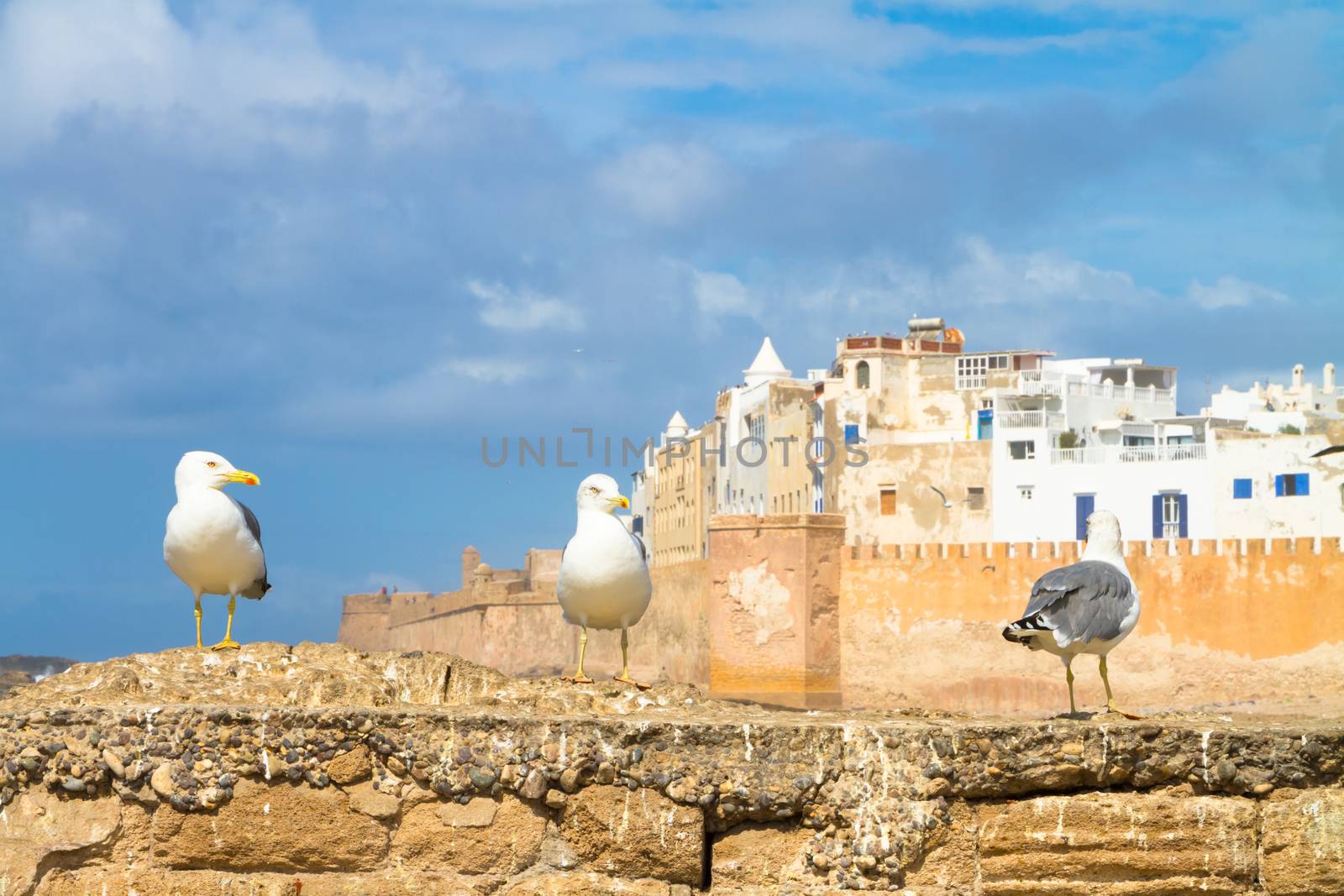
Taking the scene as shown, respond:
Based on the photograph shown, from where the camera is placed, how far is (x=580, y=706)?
20.2 ft

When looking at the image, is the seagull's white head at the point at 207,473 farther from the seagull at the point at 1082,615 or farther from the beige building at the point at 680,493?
the beige building at the point at 680,493

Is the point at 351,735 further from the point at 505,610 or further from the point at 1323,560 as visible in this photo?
the point at 505,610

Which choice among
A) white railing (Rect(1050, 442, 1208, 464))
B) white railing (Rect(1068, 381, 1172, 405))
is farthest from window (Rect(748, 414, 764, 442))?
white railing (Rect(1050, 442, 1208, 464))

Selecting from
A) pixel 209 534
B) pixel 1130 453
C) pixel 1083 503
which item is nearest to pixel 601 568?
pixel 209 534

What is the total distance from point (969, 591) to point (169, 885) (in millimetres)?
29198

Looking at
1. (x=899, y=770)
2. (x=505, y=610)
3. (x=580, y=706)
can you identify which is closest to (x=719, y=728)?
(x=899, y=770)

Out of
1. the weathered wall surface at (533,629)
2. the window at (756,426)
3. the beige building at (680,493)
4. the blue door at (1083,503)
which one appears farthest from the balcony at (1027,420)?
the beige building at (680,493)

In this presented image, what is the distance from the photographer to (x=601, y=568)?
734 centimetres

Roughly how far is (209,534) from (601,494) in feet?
5.38

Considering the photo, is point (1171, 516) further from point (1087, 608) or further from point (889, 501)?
point (1087, 608)

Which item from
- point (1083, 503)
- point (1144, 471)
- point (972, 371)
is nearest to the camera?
point (1144, 471)

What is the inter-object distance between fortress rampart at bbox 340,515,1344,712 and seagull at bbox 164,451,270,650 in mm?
24746

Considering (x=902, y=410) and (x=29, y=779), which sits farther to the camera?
(x=902, y=410)

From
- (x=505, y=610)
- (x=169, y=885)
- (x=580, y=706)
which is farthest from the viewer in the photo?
(x=505, y=610)
